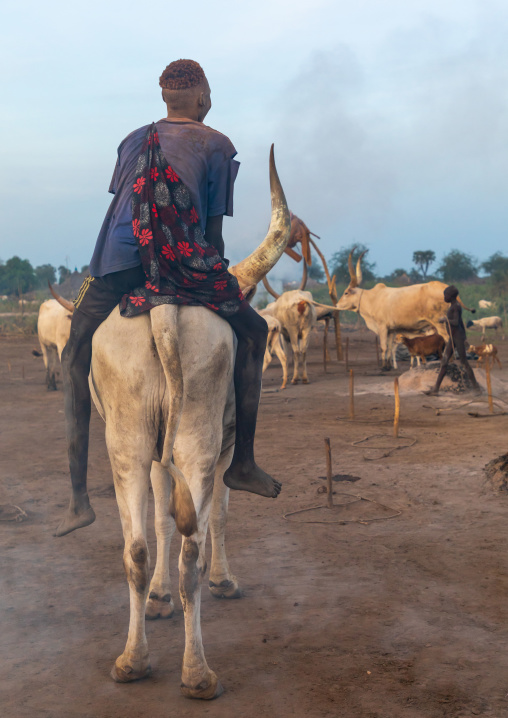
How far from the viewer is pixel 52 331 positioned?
13.9 metres

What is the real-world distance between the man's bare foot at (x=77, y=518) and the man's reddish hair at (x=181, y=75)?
6.99 ft

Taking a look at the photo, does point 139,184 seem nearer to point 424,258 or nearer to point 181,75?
point 181,75

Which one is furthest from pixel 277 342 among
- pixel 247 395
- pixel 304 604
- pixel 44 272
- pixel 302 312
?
pixel 44 272

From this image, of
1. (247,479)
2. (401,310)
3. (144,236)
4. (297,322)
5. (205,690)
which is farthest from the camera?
(401,310)

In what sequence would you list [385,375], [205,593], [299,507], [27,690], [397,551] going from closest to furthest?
[27,690] → [205,593] → [397,551] → [299,507] → [385,375]

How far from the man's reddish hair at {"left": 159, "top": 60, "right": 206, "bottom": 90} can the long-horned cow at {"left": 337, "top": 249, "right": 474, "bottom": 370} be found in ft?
44.5

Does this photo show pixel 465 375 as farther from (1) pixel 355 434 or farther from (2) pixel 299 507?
(2) pixel 299 507

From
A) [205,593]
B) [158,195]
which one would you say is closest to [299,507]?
[205,593]

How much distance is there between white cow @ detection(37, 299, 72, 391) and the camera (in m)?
13.4

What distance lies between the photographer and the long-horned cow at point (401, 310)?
54.4 feet

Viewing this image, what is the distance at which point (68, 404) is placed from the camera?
351 centimetres

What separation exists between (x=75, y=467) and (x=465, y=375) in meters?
9.84

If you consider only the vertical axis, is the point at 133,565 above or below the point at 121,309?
below

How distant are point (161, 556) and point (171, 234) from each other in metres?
1.98
